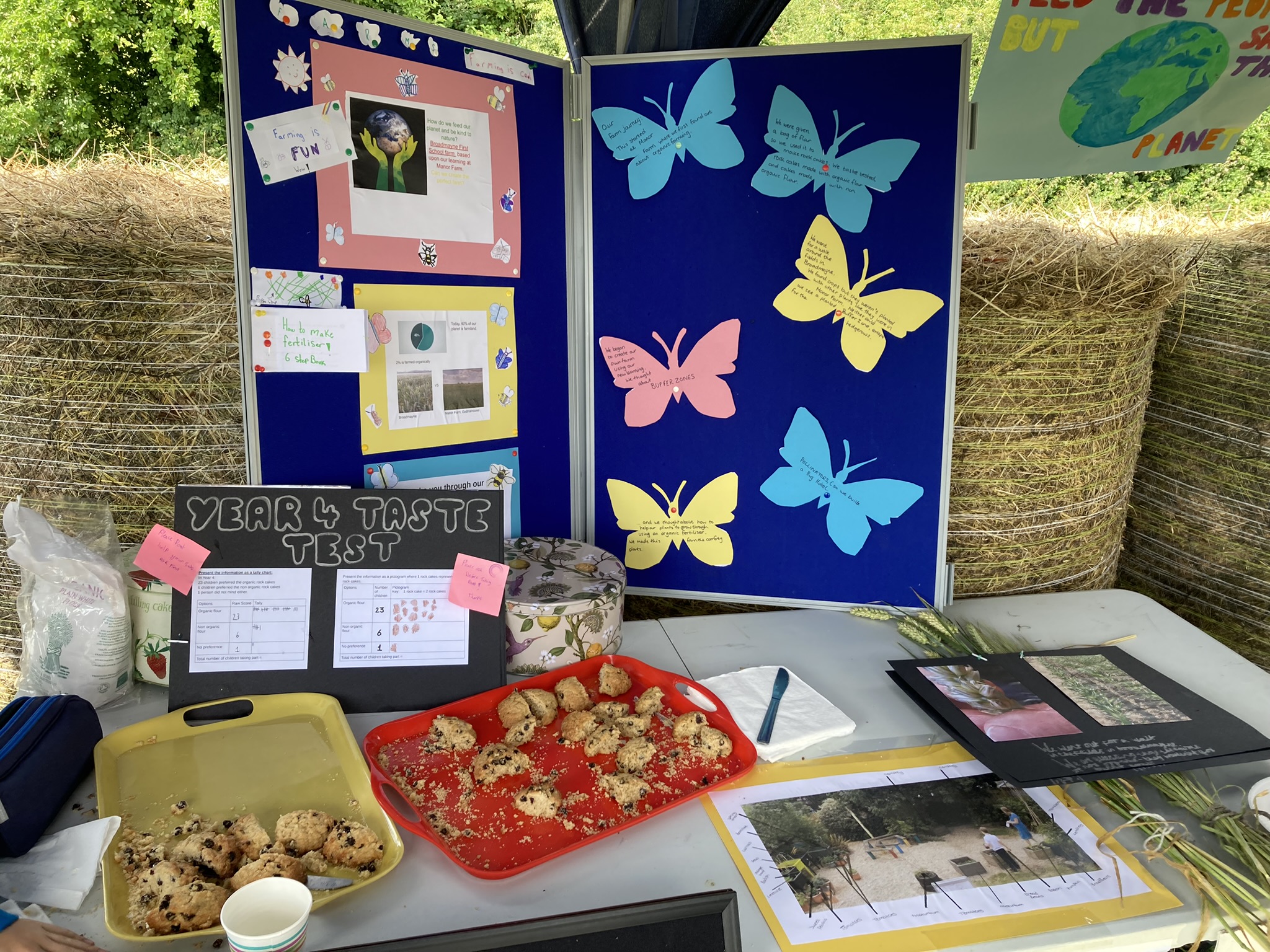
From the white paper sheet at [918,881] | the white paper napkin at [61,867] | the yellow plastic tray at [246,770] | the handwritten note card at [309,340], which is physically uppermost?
the handwritten note card at [309,340]

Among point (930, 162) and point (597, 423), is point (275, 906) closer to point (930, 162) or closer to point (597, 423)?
point (597, 423)

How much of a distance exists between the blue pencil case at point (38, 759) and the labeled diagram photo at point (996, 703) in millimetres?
1185

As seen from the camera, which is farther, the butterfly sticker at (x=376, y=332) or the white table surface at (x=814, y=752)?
the butterfly sticker at (x=376, y=332)

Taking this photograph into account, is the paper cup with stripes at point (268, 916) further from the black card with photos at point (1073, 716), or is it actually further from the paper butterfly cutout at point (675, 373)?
the paper butterfly cutout at point (675, 373)

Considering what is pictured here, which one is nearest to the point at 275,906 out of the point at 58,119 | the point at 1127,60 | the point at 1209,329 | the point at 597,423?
the point at 597,423

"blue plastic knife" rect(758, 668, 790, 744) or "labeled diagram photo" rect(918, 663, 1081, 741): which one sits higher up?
"labeled diagram photo" rect(918, 663, 1081, 741)

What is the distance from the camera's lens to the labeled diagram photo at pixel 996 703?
1168 millimetres

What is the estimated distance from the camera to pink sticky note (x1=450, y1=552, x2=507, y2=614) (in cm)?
129

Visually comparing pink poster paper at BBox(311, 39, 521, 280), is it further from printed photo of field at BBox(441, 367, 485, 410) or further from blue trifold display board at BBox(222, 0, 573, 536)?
printed photo of field at BBox(441, 367, 485, 410)

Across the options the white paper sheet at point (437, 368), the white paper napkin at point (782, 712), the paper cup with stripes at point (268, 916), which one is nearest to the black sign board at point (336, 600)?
the white paper sheet at point (437, 368)

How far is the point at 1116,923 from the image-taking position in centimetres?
89

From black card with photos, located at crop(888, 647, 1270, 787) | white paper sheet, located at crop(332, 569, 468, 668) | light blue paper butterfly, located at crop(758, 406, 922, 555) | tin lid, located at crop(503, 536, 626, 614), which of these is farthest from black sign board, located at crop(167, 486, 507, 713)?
black card with photos, located at crop(888, 647, 1270, 787)

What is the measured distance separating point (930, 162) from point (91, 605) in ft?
4.96

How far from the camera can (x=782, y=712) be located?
4.13 ft
